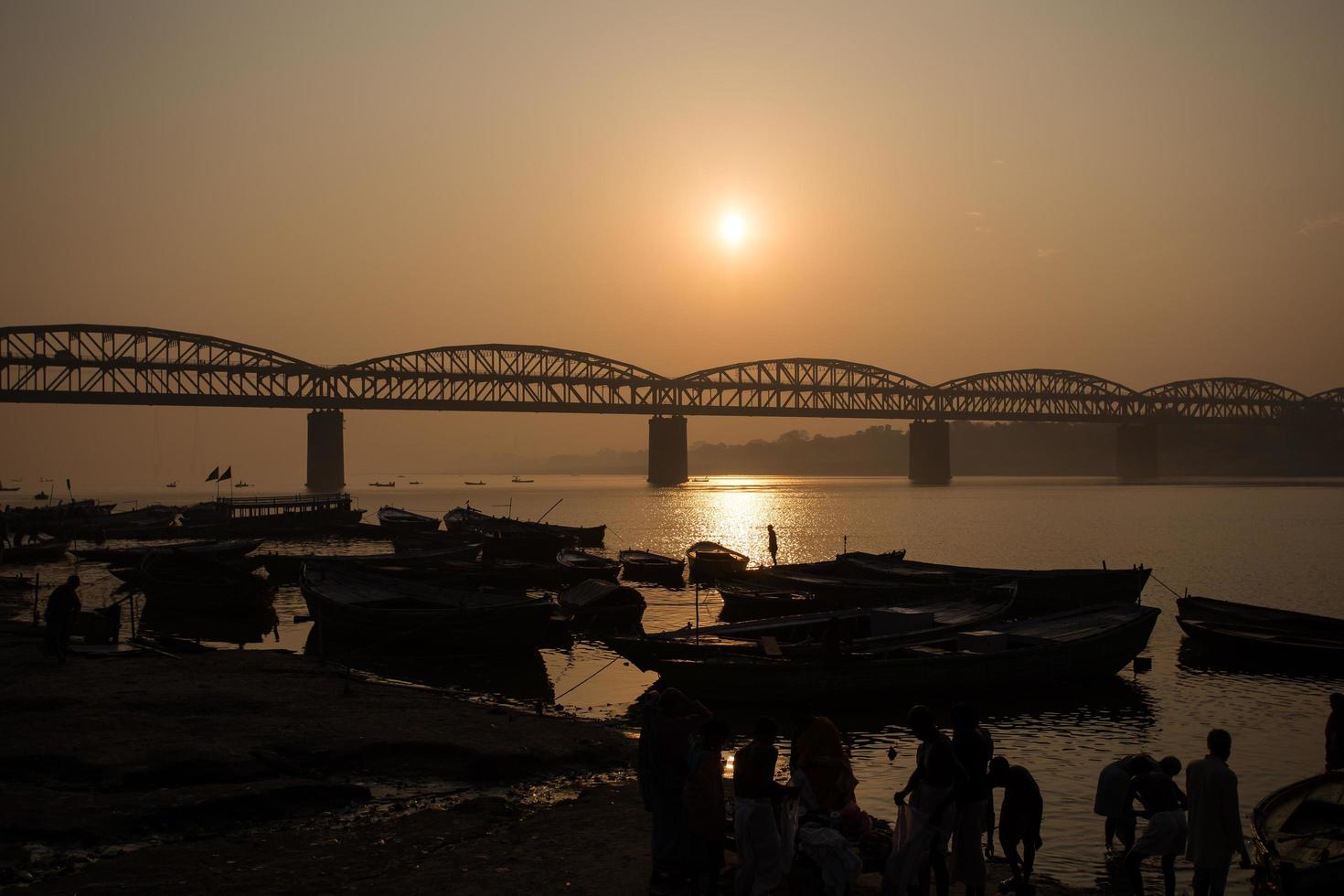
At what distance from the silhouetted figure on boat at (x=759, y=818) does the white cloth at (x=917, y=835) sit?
3.54 feet

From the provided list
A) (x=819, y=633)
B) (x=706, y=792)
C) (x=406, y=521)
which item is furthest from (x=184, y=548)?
(x=706, y=792)

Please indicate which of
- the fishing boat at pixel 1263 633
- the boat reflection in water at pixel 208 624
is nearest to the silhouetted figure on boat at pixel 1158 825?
the fishing boat at pixel 1263 633

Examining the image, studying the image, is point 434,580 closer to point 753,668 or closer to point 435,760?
point 753,668

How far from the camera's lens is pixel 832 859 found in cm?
892

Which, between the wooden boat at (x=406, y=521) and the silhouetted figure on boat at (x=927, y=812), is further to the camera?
the wooden boat at (x=406, y=521)

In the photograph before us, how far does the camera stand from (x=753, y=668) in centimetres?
2011

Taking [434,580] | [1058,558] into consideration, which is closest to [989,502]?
[1058,558]

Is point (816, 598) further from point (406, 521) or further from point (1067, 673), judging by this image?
point (406, 521)

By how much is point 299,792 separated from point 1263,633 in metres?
23.4

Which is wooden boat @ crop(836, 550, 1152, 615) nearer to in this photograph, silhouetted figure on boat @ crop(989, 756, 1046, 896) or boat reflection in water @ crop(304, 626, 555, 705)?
boat reflection in water @ crop(304, 626, 555, 705)

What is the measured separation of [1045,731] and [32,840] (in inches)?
622

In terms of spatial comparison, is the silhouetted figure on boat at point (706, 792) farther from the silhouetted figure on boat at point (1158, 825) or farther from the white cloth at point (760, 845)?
the silhouetted figure on boat at point (1158, 825)

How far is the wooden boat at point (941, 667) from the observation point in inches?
794

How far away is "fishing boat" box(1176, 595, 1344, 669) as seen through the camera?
80.8 feet
